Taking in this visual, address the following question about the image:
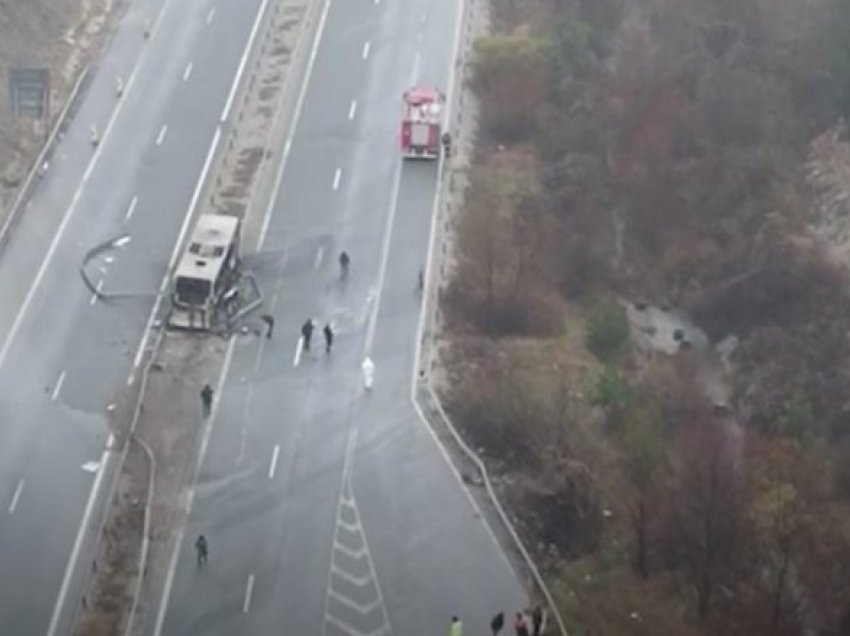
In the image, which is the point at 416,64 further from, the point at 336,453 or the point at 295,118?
the point at 336,453

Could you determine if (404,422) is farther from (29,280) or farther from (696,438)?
(29,280)

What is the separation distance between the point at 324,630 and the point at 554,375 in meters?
15.6

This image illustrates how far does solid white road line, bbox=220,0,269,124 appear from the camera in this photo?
273 feet

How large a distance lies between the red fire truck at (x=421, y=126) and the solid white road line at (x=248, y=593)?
87.7 feet

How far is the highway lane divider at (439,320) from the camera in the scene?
60219 millimetres

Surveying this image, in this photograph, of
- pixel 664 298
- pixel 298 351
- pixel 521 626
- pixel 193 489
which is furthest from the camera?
pixel 664 298

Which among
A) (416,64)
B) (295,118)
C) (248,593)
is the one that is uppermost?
(416,64)

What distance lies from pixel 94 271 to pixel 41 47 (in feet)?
61.7

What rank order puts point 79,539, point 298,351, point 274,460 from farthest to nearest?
point 298,351
point 274,460
point 79,539

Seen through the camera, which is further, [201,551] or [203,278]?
[203,278]

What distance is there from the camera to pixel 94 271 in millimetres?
72375

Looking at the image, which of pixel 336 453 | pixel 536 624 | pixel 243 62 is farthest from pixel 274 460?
pixel 243 62

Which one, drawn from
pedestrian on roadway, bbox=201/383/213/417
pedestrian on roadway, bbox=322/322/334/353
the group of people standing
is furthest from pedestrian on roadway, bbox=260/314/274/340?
the group of people standing

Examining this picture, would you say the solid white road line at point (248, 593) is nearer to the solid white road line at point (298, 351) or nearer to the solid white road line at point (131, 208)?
the solid white road line at point (298, 351)
